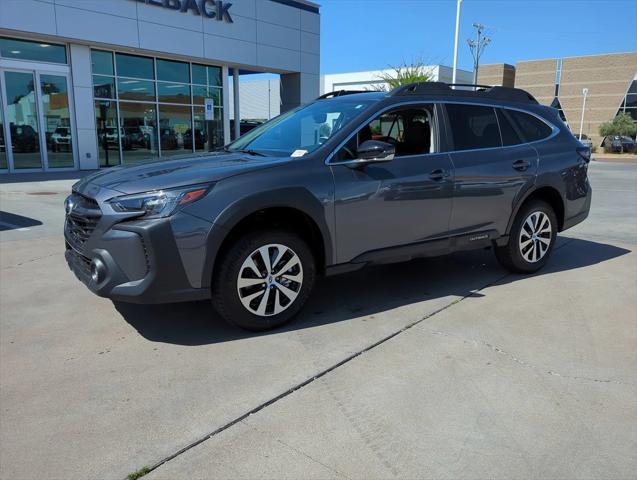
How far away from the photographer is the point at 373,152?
13.5 ft

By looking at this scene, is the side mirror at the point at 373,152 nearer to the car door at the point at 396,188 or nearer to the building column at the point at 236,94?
the car door at the point at 396,188

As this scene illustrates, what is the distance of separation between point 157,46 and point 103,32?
201 centimetres

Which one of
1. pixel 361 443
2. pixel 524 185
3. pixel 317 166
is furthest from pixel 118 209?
pixel 524 185

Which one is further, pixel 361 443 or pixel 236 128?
pixel 236 128

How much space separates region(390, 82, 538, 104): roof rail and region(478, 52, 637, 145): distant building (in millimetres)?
56582

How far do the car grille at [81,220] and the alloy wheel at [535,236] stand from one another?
4060mm

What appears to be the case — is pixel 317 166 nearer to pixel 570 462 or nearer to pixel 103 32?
pixel 570 462

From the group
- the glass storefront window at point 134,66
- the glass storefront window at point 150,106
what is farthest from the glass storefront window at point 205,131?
the glass storefront window at point 134,66

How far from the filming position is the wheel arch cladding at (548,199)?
5.37 meters

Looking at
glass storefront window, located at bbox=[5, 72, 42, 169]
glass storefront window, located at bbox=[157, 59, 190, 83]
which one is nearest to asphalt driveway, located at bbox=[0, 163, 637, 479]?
glass storefront window, located at bbox=[5, 72, 42, 169]

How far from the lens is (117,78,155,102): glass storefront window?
738 inches

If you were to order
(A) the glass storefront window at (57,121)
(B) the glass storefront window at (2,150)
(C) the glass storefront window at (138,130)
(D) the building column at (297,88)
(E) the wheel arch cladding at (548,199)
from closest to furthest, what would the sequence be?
(E) the wheel arch cladding at (548,199) < (B) the glass storefront window at (2,150) < (A) the glass storefront window at (57,121) < (C) the glass storefront window at (138,130) < (D) the building column at (297,88)

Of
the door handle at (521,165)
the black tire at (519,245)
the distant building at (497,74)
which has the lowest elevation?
the black tire at (519,245)

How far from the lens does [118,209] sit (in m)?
3.52
